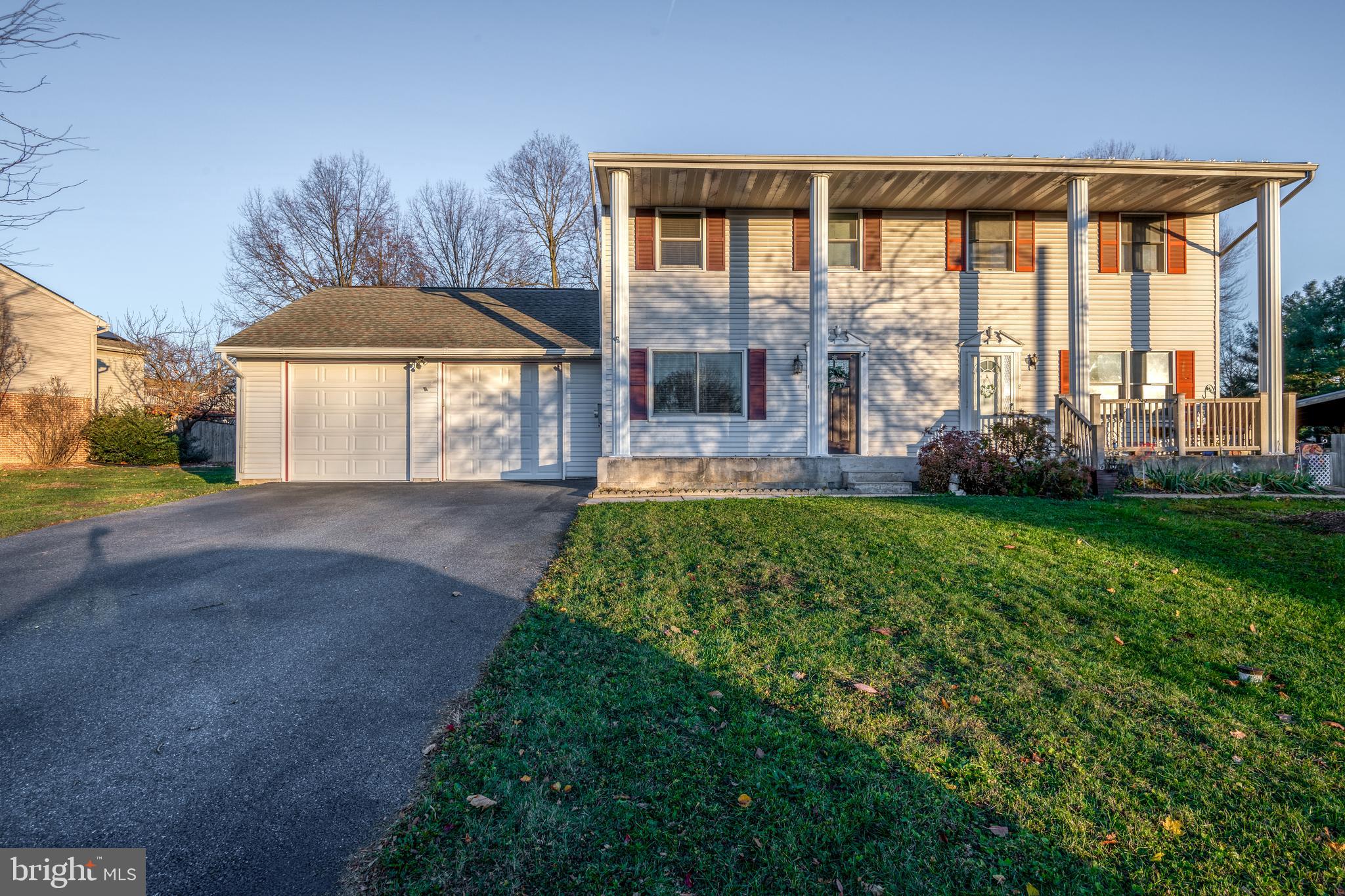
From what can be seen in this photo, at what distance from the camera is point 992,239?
12016 mm

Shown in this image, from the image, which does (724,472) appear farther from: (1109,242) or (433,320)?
(1109,242)

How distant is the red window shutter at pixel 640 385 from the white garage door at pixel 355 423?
469 cm

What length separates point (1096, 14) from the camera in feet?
36.7

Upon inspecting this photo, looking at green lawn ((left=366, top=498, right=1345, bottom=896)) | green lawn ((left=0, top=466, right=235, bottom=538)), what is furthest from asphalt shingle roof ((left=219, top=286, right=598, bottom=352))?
green lawn ((left=366, top=498, right=1345, bottom=896))

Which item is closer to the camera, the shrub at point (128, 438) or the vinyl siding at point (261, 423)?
the vinyl siding at point (261, 423)

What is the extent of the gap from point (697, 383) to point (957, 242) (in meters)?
5.89

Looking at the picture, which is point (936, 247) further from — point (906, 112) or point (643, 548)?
point (643, 548)

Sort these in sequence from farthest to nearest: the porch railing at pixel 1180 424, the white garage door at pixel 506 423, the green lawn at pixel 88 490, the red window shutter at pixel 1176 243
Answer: the white garage door at pixel 506 423
the red window shutter at pixel 1176 243
the porch railing at pixel 1180 424
the green lawn at pixel 88 490

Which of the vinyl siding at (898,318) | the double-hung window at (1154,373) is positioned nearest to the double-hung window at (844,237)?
the vinyl siding at (898,318)

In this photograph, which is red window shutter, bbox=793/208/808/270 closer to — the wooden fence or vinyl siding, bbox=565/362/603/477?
vinyl siding, bbox=565/362/603/477

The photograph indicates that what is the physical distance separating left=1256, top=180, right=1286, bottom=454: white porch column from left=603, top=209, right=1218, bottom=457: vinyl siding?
1.34 meters

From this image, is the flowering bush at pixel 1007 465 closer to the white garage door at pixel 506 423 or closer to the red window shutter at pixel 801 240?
the red window shutter at pixel 801 240

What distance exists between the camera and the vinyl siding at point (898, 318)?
1168 cm

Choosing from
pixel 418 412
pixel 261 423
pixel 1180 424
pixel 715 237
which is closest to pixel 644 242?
pixel 715 237
